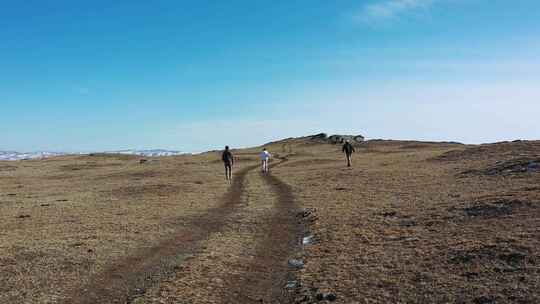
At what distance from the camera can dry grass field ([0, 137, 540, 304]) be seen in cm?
1082

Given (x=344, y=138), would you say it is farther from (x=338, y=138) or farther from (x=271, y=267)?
(x=271, y=267)

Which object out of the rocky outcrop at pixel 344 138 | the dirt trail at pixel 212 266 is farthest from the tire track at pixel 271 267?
the rocky outcrop at pixel 344 138

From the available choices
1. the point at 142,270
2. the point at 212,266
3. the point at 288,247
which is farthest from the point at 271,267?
the point at 142,270

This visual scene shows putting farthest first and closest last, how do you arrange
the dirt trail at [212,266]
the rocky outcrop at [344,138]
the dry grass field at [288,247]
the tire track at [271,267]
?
the rocky outcrop at [344,138] → the dirt trail at [212,266] → the tire track at [271,267] → the dry grass field at [288,247]

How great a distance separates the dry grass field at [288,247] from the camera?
10820mm

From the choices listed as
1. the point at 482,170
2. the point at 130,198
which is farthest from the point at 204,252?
the point at 482,170

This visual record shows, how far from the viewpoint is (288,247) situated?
15609mm

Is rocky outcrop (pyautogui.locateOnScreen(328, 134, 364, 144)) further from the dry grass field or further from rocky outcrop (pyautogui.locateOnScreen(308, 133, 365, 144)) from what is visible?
the dry grass field

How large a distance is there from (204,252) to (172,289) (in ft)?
12.0

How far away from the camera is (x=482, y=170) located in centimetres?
3195

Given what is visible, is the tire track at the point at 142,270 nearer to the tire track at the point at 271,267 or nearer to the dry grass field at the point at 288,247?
the dry grass field at the point at 288,247

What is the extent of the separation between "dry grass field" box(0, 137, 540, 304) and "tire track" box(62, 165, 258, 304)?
0.19ft

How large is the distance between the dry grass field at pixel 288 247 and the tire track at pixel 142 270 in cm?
6

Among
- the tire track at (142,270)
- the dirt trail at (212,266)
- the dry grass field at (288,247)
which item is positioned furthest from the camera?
the tire track at (142,270)
